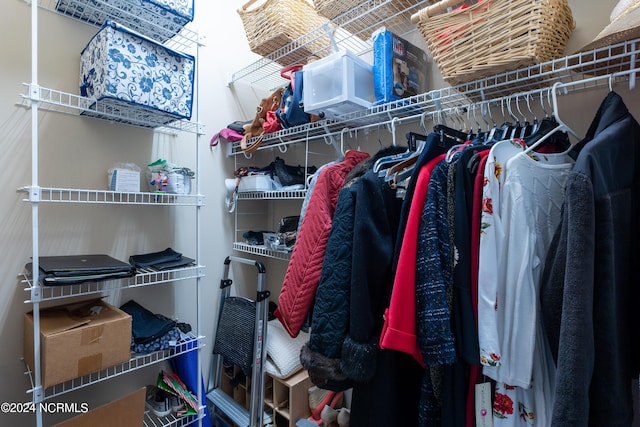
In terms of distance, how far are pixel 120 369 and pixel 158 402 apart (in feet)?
1.02

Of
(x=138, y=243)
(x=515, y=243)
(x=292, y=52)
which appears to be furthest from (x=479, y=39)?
(x=138, y=243)

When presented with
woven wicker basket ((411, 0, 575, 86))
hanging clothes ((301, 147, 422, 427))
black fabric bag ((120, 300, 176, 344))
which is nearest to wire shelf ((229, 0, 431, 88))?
woven wicker basket ((411, 0, 575, 86))

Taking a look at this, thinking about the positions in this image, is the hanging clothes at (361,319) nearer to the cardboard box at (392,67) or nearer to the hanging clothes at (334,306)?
the hanging clothes at (334,306)

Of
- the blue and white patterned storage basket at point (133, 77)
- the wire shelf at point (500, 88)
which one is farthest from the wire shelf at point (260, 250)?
the blue and white patterned storage basket at point (133, 77)

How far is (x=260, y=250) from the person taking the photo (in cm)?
183

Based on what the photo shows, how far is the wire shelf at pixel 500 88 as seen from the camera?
34.4 inches

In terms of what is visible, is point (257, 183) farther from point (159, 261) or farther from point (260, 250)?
point (159, 261)

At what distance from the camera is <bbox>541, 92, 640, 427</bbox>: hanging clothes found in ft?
2.06

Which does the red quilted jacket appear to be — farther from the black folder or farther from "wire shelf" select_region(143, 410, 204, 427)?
"wire shelf" select_region(143, 410, 204, 427)

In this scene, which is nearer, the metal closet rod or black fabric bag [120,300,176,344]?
the metal closet rod

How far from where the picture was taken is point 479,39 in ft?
3.15

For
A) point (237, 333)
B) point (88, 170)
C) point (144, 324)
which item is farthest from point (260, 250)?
point (88, 170)

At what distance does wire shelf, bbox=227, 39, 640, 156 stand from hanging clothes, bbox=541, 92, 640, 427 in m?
0.22

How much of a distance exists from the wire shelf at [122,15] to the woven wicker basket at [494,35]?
1.00 meters
